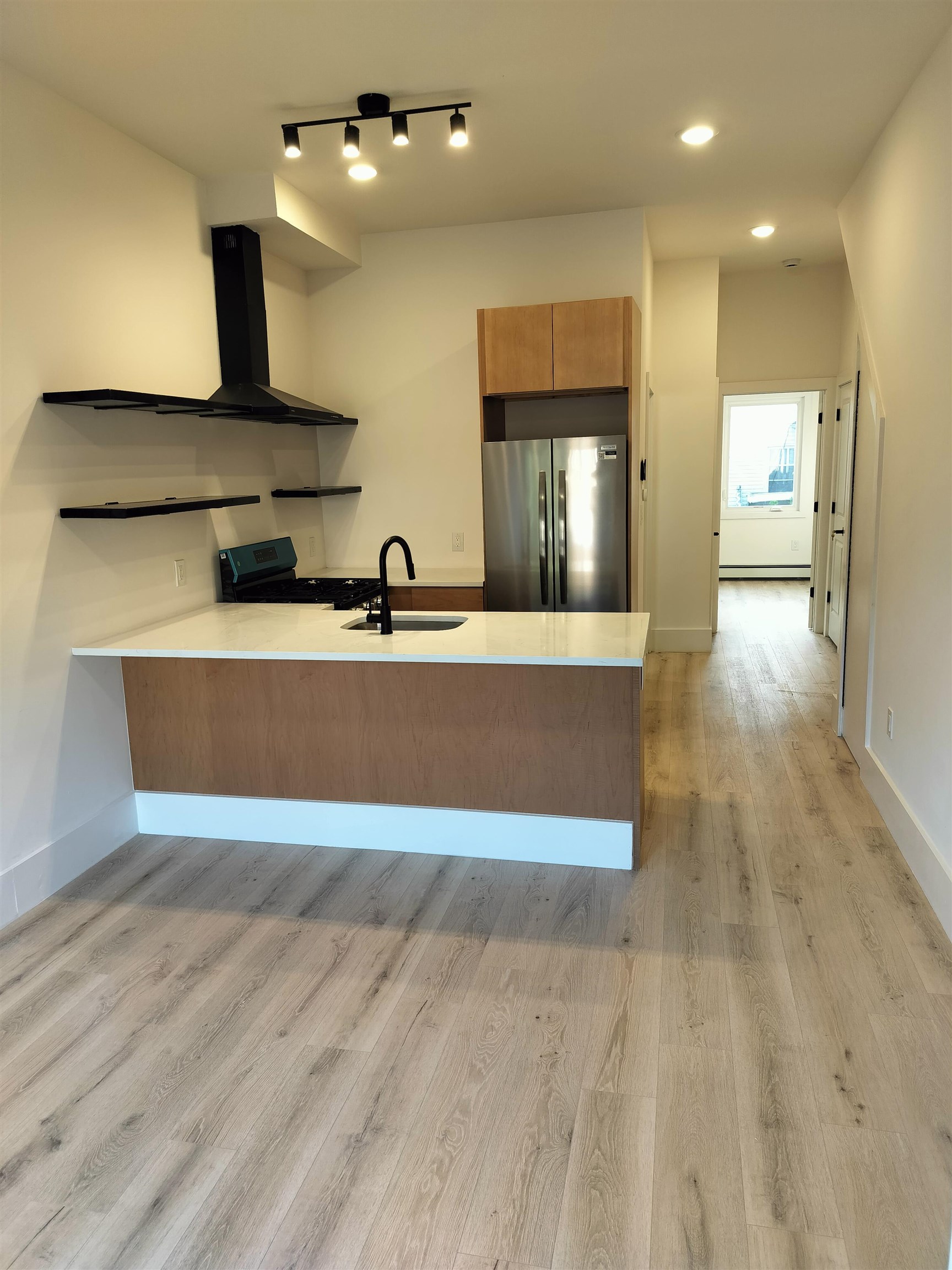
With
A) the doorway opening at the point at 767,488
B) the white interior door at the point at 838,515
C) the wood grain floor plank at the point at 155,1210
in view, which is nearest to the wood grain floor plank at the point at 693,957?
the wood grain floor plank at the point at 155,1210

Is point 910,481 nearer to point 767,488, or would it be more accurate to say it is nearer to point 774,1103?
point 774,1103

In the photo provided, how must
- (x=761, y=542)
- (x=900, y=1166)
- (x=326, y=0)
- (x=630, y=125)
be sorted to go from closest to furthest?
(x=900, y=1166)
(x=326, y=0)
(x=630, y=125)
(x=761, y=542)

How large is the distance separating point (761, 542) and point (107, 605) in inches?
333

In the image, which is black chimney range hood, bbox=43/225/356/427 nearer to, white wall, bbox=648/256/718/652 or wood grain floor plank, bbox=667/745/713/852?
wood grain floor plank, bbox=667/745/713/852

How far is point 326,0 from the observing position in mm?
2393

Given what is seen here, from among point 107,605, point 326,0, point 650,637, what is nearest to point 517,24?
point 326,0

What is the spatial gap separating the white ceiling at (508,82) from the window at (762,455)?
19.1ft

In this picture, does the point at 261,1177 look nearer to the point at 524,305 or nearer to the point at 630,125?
the point at 630,125

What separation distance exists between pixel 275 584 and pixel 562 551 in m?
1.55

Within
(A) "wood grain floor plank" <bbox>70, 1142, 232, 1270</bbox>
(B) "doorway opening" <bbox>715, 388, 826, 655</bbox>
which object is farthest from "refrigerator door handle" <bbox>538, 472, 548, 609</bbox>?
(B) "doorway opening" <bbox>715, 388, 826, 655</bbox>

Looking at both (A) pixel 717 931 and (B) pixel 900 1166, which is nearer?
(B) pixel 900 1166

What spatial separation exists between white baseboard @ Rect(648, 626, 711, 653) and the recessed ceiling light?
3.51m

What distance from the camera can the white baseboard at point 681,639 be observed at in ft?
20.7

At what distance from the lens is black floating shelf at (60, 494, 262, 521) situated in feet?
9.44
